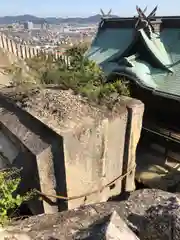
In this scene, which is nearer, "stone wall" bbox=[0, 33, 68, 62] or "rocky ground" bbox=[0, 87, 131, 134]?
"rocky ground" bbox=[0, 87, 131, 134]

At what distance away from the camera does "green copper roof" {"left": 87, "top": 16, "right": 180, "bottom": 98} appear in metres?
10.5

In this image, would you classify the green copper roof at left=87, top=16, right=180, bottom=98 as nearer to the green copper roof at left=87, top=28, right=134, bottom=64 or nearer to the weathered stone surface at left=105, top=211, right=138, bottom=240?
the green copper roof at left=87, top=28, right=134, bottom=64

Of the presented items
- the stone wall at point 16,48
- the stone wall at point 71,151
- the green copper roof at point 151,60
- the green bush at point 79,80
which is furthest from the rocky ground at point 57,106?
the stone wall at point 16,48

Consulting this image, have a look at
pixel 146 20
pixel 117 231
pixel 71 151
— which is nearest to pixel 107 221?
pixel 117 231

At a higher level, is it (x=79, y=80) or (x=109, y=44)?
(x=109, y=44)

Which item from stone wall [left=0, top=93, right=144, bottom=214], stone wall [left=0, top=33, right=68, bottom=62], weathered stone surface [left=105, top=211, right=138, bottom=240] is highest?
stone wall [left=0, top=33, right=68, bottom=62]

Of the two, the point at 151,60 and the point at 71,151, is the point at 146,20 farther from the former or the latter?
the point at 71,151

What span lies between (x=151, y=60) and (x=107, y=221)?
10147 millimetres

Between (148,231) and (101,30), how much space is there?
15838mm

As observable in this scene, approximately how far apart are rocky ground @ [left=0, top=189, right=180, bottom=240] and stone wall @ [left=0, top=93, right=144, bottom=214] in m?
1.45

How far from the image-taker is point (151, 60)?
1173cm

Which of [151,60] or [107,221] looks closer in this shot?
[107,221]

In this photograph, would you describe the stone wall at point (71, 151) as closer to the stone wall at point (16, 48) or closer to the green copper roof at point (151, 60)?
the green copper roof at point (151, 60)

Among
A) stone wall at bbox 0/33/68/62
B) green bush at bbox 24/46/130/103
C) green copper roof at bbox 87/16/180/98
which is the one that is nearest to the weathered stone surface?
green bush at bbox 24/46/130/103
